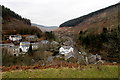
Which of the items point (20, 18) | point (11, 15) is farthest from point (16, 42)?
point (20, 18)

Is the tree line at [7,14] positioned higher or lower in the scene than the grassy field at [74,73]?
higher

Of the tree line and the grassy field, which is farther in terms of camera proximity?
the tree line

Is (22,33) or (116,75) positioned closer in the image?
(116,75)

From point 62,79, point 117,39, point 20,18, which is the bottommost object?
point 62,79

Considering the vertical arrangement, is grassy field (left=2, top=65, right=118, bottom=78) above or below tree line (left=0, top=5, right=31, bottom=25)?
below

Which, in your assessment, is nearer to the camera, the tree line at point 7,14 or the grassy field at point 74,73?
the grassy field at point 74,73

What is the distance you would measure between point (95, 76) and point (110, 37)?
7685 millimetres

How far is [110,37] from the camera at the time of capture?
47.7ft

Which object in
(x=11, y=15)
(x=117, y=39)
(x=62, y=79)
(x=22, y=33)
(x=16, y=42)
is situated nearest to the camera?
(x=62, y=79)

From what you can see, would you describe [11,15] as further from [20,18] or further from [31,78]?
[31,78]

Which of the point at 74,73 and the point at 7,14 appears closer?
the point at 74,73

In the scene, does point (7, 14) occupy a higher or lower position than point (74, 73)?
higher

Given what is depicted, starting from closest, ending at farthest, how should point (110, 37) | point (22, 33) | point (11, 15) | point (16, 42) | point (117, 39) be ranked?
point (117, 39) → point (110, 37) → point (16, 42) → point (22, 33) → point (11, 15)

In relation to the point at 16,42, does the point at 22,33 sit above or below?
above
